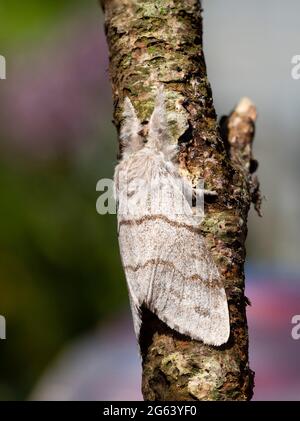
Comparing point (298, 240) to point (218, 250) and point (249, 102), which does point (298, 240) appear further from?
point (218, 250)

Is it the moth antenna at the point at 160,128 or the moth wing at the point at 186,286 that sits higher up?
the moth antenna at the point at 160,128

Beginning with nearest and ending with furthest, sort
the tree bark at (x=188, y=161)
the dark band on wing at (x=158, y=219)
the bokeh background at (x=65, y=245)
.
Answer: the tree bark at (x=188, y=161), the dark band on wing at (x=158, y=219), the bokeh background at (x=65, y=245)

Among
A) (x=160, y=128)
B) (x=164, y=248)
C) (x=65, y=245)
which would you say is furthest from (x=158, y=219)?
(x=65, y=245)

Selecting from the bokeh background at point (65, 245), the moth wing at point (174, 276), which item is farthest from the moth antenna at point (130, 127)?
the bokeh background at point (65, 245)

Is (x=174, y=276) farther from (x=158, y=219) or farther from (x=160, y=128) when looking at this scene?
(x=160, y=128)

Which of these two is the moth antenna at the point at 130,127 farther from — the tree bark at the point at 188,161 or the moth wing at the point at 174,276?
the moth wing at the point at 174,276

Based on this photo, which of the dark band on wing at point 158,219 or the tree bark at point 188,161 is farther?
the dark band on wing at point 158,219

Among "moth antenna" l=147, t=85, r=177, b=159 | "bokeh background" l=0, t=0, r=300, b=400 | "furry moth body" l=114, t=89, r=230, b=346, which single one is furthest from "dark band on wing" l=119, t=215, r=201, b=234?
"bokeh background" l=0, t=0, r=300, b=400
